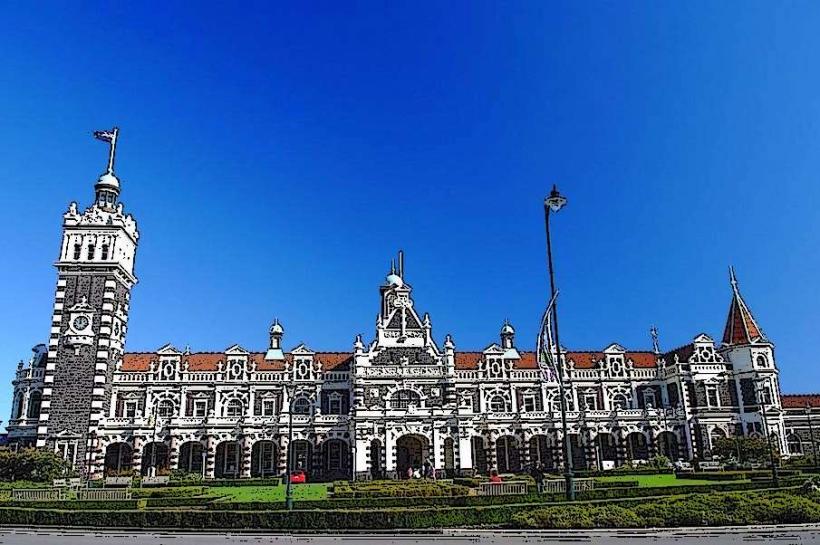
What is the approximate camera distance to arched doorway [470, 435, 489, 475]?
221 feet

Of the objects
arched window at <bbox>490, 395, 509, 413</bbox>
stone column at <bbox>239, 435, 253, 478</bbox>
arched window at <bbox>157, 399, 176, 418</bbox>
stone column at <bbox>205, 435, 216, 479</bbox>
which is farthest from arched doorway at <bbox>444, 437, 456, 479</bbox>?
arched window at <bbox>157, 399, 176, 418</bbox>

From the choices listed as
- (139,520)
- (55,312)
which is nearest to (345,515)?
(139,520)

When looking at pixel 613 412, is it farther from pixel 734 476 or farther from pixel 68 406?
pixel 68 406

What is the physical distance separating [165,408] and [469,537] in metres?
52.9

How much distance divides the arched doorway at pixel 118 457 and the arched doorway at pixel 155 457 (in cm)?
132

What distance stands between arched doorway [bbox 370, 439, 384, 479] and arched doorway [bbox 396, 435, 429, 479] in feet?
7.97

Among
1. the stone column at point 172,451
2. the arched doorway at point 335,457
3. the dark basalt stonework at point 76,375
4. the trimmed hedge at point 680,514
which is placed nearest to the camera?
the trimmed hedge at point 680,514

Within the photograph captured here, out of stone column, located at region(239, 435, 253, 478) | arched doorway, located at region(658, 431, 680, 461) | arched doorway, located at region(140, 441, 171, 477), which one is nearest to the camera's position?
arched doorway, located at region(140, 441, 171, 477)

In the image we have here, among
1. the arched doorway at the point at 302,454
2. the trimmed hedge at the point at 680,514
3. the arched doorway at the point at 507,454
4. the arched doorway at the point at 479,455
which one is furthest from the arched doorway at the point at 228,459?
the trimmed hedge at the point at 680,514

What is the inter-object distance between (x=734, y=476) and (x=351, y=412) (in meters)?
35.3

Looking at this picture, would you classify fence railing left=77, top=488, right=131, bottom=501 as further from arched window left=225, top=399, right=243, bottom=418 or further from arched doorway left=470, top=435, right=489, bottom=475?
→ arched doorway left=470, top=435, right=489, bottom=475

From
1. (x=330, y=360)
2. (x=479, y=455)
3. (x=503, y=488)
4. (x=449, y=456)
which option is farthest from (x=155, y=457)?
(x=503, y=488)

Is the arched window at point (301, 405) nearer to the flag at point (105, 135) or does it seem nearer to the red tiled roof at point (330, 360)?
the red tiled roof at point (330, 360)

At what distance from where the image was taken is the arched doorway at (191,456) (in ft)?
221
